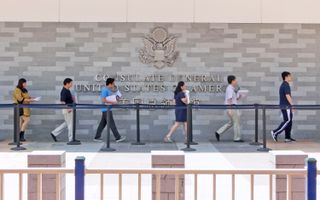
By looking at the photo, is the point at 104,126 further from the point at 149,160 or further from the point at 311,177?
the point at 311,177

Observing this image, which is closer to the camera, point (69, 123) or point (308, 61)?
point (69, 123)

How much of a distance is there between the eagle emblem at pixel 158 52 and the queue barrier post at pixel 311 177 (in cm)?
1037

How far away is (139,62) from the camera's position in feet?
49.1

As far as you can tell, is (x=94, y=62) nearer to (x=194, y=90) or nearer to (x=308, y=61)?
(x=194, y=90)

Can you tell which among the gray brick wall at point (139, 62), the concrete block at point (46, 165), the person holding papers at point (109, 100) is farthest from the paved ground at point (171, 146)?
the concrete block at point (46, 165)

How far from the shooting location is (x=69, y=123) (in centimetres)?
1416

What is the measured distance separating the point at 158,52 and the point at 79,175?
10.5m

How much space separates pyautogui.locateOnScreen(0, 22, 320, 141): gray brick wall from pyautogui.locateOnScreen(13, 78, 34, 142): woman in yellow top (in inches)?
17.8

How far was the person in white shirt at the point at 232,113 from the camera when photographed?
1433 centimetres

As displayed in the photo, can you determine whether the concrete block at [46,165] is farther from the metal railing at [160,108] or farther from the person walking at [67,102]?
the person walking at [67,102]

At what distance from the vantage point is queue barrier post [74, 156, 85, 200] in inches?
182

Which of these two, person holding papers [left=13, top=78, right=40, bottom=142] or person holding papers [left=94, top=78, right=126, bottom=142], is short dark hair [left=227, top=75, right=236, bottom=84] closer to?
person holding papers [left=94, top=78, right=126, bottom=142]

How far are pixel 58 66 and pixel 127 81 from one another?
6.39 ft

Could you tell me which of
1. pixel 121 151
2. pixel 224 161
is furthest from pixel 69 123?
pixel 224 161
